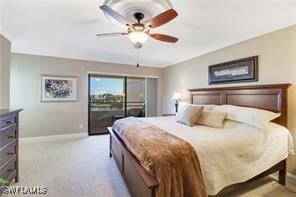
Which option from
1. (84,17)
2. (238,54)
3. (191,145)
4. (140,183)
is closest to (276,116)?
(238,54)

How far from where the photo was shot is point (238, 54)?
144 inches

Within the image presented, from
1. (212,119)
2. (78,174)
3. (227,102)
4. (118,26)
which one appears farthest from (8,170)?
(227,102)

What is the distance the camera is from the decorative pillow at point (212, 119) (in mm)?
2967

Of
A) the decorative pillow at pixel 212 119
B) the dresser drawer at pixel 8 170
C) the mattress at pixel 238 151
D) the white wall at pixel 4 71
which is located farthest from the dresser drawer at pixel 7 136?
the decorative pillow at pixel 212 119

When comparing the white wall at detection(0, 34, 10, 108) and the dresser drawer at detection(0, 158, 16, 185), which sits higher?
the white wall at detection(0, 34, 10, 108)

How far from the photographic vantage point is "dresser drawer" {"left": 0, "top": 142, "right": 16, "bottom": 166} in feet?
7.18

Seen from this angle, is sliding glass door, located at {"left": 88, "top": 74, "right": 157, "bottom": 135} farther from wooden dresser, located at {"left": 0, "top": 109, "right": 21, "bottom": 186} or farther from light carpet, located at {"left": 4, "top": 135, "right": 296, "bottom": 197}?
wooden dresser, located at {"left": 0, "top": 109, "right": 21, "bottom": 186}

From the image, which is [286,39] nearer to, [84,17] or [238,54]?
[238,54]

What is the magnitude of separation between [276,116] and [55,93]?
17.2 feet

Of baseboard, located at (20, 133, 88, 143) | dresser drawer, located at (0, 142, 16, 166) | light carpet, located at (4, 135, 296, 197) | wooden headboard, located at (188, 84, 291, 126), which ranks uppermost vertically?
wooden headboard, located at (188, 84, 291, 126)

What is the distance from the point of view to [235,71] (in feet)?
12.0

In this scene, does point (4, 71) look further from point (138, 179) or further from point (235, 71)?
point (235, 71)

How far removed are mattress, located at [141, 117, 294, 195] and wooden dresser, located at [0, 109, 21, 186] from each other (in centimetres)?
219

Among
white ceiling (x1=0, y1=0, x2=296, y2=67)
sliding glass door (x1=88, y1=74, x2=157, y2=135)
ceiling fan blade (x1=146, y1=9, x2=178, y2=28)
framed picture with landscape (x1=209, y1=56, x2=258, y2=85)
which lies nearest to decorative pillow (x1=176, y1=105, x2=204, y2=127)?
framed picture with landscape (x1=209, y1=56, x2=258, y2=85)
